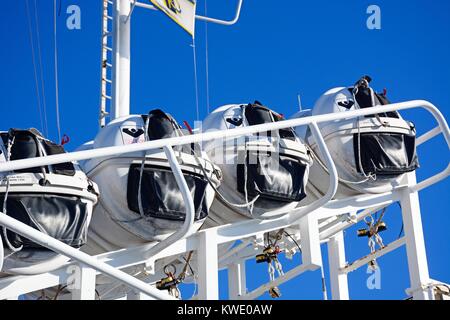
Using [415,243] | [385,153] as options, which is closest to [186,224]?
[385,153]

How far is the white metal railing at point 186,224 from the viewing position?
7.58 m

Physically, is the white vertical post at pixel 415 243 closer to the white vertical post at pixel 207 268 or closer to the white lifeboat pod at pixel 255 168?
the white lifeboat pod at pixel 255 168

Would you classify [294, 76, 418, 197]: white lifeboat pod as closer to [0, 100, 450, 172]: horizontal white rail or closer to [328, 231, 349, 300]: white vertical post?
[0, 100, 450, 172]: horizontal white rail

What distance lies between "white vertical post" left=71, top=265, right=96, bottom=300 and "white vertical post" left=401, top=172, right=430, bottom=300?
479 centimetres

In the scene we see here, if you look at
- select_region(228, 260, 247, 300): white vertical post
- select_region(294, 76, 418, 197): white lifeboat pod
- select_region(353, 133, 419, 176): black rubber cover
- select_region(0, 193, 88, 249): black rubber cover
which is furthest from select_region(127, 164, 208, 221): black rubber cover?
select_region(228, 260, 247, 300): white vertical post

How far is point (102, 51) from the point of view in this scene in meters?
14.0

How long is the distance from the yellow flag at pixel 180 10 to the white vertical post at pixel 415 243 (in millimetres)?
3936

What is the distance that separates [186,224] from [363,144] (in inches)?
123

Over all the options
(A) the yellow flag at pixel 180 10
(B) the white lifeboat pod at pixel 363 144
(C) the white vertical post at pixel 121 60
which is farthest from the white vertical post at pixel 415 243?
(C) the white vertical post at pixel 121 60

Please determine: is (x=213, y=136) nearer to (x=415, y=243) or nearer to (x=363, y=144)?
(x=363, y=144)

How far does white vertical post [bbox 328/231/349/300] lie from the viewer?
42.3 feet

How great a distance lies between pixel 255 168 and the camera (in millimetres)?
10000
